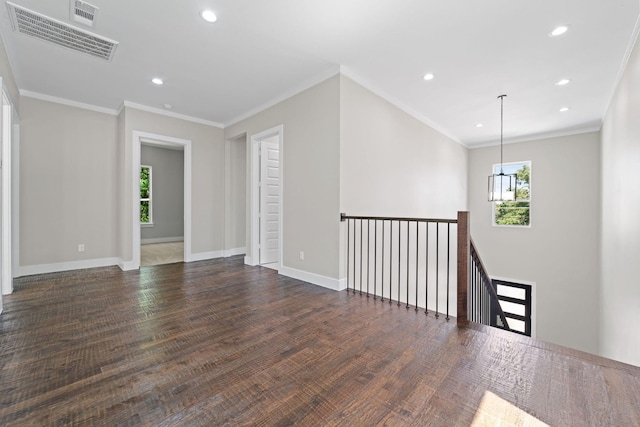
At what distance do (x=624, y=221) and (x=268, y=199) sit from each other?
4.98 meters

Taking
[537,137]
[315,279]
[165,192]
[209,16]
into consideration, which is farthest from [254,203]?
[537,137]

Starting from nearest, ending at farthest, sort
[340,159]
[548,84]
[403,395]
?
1. [403,395]
2. [340,159]
3. [548,84]

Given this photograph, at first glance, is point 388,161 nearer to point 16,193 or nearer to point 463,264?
point 463,264

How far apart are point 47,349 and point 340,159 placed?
3.17 m

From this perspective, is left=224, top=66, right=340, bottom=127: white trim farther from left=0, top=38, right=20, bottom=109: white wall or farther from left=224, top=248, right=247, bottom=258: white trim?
left=0, top=38, right=20, bottom=109: white wall

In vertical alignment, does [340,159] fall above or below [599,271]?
above

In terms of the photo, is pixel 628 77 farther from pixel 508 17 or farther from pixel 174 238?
pixel 174 238

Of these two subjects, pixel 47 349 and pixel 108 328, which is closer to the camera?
pixel 47 349

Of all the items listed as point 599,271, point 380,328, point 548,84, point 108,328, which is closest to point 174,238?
point 108,328

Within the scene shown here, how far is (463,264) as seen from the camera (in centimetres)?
248

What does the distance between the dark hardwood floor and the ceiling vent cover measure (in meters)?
2.79

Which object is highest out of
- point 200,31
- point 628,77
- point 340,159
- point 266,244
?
point 200,31

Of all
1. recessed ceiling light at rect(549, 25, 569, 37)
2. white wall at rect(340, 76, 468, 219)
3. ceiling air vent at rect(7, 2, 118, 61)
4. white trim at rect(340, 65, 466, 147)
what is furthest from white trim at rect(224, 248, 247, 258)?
recessed ceiling light at rect(549, 25, 569, 37)

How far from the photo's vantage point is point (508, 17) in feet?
8.32
